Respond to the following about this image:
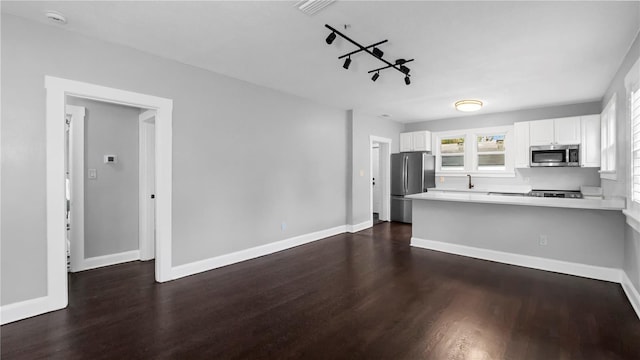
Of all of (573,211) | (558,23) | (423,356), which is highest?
(558,23)

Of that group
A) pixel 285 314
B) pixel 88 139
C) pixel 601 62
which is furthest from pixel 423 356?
pixel 88 139

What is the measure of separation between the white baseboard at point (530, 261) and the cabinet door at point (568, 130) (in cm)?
286

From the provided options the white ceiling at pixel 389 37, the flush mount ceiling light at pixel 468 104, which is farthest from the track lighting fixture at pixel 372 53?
the flush mount ceiling light at pixel 468 104

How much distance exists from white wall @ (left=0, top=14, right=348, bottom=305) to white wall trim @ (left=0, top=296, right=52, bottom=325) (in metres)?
0.05

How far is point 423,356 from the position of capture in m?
2.10

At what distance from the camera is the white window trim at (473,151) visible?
6496 millimetres

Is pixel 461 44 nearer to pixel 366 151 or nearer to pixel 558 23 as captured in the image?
pixel 558 23

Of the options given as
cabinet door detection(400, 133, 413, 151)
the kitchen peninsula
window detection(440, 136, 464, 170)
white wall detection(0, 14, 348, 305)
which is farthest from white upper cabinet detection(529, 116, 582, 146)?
white wall detection(0, 14, 348, 305)

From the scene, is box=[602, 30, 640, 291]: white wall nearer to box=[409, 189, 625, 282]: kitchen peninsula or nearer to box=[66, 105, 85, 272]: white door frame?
box=[409, 189, 625, 282]: kitchen peninsula

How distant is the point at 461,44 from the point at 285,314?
3.22 meters

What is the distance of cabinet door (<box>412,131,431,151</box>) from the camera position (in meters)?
7.39

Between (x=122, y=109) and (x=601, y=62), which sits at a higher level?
(x=601, y=62)

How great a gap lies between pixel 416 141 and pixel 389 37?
4901 millimetres

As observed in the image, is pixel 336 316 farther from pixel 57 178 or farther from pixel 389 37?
pixel 57 178
